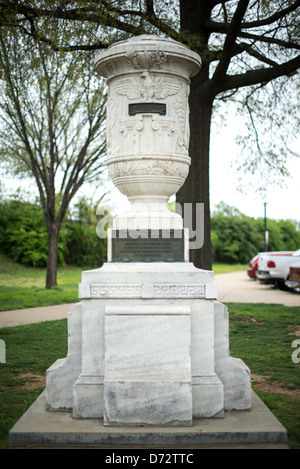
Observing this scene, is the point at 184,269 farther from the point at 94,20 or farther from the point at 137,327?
the point at 94,20

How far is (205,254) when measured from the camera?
33.1 ft

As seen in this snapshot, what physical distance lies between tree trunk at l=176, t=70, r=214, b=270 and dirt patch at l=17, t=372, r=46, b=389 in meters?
4.07

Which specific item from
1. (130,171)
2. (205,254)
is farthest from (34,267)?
(130,171)

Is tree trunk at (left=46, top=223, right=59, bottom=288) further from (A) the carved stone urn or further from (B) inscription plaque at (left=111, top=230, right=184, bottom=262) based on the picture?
(B) inscription plaque at (left=111, top=230, right=184, bottom=262)

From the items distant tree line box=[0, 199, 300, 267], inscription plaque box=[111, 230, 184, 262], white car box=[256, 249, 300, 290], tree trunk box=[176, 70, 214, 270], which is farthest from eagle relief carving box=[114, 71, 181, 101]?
distant tree line box=[0, 199, 300, 267]

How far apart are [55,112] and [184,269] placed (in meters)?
13.4

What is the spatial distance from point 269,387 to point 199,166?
16.1 feet

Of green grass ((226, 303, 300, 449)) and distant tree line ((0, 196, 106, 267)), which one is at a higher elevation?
distant tree line ((0, 196, 106, 267))

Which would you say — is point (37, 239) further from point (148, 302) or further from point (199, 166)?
point (148, 302)

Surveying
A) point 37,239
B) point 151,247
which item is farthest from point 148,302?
point 37,239

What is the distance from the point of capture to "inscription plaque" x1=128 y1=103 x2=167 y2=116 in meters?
5.31

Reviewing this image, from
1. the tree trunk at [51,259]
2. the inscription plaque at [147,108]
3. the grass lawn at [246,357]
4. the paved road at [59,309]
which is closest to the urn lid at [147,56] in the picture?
Answer: the inscription plaque at [147,108]

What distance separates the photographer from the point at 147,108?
17.4 feet

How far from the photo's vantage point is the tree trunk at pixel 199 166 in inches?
392
